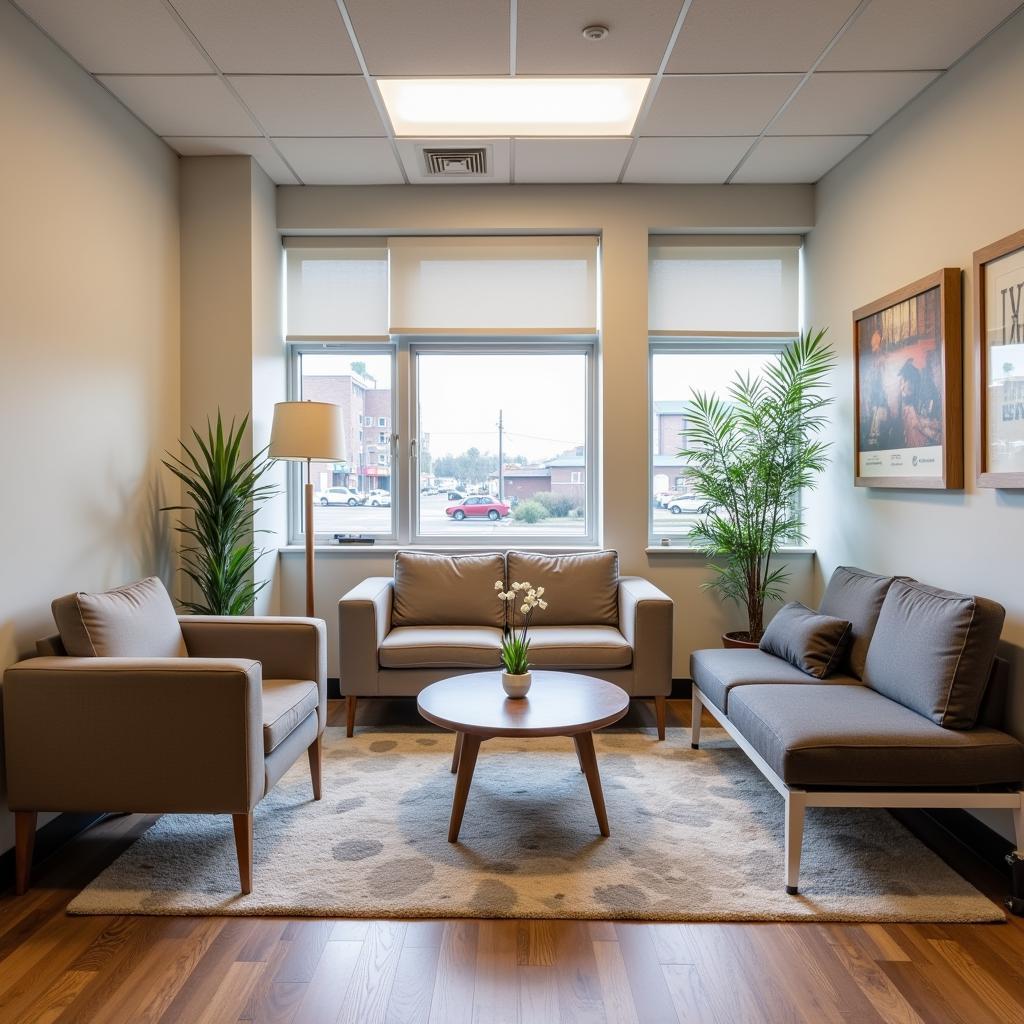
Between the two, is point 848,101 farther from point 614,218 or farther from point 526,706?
point 526,706

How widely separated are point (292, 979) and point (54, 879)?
37.6 inches

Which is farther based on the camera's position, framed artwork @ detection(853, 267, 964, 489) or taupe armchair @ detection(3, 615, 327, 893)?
framed artwork @ detection(853, 267, 964, 489)

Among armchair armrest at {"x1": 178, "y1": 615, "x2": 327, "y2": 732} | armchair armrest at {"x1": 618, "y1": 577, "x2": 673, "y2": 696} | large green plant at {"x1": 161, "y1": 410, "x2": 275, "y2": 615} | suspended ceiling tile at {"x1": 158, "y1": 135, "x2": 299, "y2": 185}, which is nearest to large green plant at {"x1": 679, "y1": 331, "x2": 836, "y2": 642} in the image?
armchair armrest at {"x1": 618, "y1": 577, "x2": 673, "y2": 696}

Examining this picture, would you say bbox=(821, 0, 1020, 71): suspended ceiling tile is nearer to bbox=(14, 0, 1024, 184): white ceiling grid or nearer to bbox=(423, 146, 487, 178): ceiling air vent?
bbox=(14, 0, 1024, 184): white ceiling grid

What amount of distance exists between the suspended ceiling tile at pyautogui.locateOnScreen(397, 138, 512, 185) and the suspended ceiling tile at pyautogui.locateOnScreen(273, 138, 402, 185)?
0.26 feet

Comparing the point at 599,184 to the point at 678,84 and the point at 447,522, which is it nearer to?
the point at 678,84

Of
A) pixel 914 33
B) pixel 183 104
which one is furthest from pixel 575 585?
pixel 183 104

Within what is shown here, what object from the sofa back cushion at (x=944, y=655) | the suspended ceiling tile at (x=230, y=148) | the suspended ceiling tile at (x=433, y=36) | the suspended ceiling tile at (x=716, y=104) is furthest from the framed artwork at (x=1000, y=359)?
the suspended ceiling tile at (x=230, y=148)

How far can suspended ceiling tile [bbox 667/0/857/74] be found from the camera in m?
2.45

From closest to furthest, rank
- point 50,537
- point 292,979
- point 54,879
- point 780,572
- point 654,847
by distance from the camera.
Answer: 1. point 292,979
2. point 54,879
3. point 654,847
4. point 50,537
5. point 780,572

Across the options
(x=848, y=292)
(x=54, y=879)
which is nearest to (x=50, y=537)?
(x=54, y=879)

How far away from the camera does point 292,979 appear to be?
69.4 inches

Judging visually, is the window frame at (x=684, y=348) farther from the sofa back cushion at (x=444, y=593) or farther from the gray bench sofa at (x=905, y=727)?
the gray bench sofa at (x=905, y=727)

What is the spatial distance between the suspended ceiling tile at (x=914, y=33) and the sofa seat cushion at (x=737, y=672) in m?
2.27
